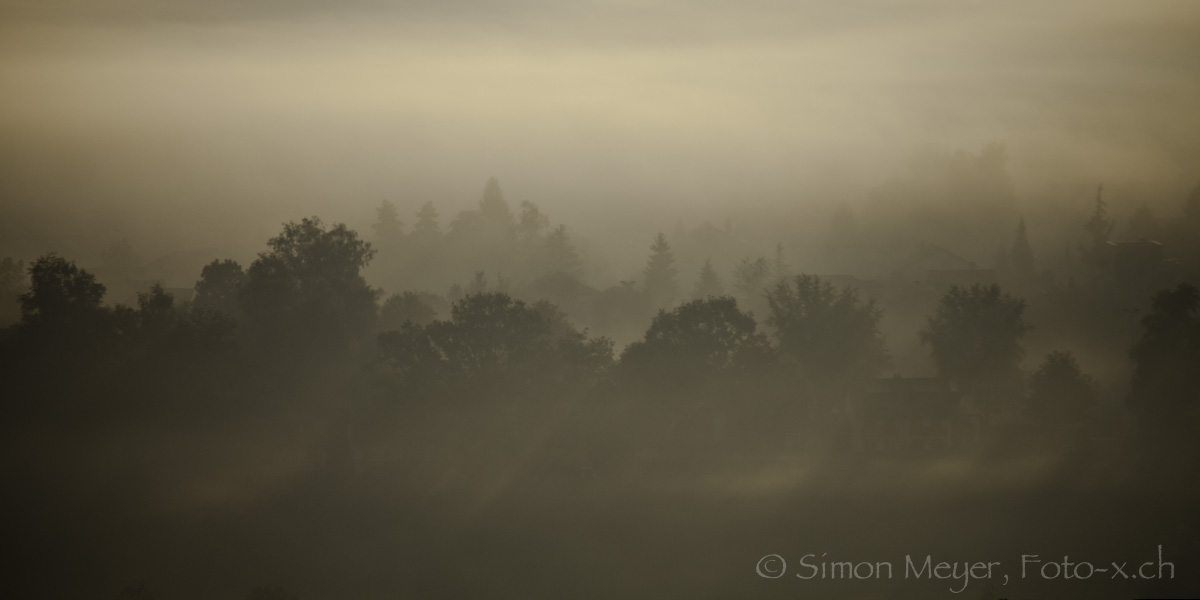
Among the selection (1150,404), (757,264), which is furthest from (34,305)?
(757,264)

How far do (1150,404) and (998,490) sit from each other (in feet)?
43.5

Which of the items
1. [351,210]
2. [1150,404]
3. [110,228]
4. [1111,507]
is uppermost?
[351,210]

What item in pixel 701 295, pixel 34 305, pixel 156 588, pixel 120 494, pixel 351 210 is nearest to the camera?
pixel 156 588

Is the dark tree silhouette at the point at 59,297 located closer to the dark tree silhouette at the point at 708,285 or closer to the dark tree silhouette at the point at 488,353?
the dark tree silhouette at the point at 488,353

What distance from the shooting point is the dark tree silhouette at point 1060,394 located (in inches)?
2201

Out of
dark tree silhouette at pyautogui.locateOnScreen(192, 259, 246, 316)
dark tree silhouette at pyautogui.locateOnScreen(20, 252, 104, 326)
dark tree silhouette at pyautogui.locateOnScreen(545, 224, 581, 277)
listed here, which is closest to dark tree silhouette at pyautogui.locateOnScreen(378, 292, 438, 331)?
dark tree silhouette at pyautogui.locateOnScreen(192, 259, 246, 316)

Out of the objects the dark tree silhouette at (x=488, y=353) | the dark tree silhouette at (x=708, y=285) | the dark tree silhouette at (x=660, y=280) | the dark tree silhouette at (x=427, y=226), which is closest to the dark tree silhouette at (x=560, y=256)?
the dark tree silhouette at (x=660, y=280)

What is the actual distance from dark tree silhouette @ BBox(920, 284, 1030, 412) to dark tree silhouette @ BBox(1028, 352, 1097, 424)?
12.5 feet

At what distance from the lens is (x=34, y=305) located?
54344 mm

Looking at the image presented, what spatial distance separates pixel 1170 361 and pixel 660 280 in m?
59.1

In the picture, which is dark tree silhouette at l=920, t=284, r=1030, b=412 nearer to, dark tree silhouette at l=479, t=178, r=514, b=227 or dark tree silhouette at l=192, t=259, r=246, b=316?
dark tree silhouette at l=192, t=259, r=246, b=316

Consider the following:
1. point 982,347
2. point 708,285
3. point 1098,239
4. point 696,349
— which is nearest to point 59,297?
point 696,349

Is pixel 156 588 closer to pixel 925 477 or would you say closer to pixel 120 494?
pixel 120 494

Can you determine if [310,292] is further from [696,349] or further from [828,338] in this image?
[828,338]
